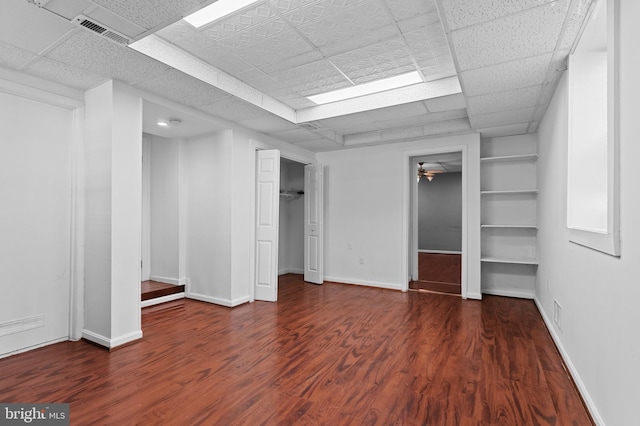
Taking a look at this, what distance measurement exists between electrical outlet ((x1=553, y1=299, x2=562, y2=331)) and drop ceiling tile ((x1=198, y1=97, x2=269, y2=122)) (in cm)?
375

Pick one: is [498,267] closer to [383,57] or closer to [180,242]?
[383,57]

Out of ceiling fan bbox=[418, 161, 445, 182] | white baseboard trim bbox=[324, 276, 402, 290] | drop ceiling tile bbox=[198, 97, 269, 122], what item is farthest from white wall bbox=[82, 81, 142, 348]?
ceiling fan bbox=[418, 161, 445, 182]

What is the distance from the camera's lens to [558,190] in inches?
117

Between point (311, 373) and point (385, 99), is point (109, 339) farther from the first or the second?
point (385, 99)

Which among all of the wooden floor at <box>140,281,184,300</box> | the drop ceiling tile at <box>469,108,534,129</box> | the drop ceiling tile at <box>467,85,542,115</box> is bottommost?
the wooden floor at <box>140,281,184,300</box>

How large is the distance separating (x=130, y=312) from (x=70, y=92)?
2265 mm

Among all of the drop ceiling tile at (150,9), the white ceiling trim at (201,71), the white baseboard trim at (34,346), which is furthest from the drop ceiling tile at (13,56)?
the white baseboard trim at (34,346)

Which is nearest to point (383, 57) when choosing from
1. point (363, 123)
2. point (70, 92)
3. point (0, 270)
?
point (363, 123)

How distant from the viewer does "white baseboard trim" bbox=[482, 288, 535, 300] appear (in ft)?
15.4

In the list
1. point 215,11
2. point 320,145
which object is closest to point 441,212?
point 320,145

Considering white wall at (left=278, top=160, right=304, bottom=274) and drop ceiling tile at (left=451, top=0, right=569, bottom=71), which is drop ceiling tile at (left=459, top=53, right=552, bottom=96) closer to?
drop ceiling tile at (left=451, top=0, right=569, bottom=71)

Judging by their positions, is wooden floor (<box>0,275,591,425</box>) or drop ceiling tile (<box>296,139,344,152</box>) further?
drop ceiling tile (<box>296,139,344,152</box>)

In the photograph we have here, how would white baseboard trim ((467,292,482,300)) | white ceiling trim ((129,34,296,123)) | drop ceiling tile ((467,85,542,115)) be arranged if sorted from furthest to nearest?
1. white baseboard trim ((467,292,482,300))
2. drop ceiling tile ((467,85,542,115))
3. white ceiling trim ((129,34,296,123))

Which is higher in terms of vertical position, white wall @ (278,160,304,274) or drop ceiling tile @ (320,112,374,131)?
drop ceiling tile @ (320,112,374,131)
